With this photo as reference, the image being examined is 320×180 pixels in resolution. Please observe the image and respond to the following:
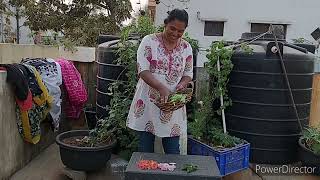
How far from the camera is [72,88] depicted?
459 centimetres

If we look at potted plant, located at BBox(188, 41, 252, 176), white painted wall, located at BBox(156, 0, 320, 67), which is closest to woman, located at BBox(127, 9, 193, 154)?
potted plant, located at BBox(188, 41, 252, 176)

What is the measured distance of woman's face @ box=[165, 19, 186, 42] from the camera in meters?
2.68

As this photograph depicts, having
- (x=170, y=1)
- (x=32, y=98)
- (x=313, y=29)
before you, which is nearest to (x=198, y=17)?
(x=170, y=1)

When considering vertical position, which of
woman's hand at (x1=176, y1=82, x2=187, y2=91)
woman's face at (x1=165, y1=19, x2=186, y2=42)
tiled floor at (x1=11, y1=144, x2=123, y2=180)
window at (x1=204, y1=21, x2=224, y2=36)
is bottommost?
tiled floor at (x1=11, y1=144, x2=123, y2=180)

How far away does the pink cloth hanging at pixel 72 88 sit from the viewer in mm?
Answer: 4551

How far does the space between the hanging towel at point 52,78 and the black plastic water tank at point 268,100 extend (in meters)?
2.10

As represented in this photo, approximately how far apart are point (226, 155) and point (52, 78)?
2251mm

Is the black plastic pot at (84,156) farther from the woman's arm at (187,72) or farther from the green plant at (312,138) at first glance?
the green plant at (312,138)

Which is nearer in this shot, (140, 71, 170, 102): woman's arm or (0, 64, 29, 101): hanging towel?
(140, 71, 170, 102): woman's arm

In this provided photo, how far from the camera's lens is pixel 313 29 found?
43.6ft

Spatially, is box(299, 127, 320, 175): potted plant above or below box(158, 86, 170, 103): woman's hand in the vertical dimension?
below

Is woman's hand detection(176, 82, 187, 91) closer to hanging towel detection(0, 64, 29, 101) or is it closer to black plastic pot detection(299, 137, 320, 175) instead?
hanging towel detection(0, 64, 29, 101)

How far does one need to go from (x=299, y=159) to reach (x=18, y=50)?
17.6ft

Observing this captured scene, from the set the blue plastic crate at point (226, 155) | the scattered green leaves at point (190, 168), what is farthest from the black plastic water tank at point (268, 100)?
the scattered green leaves at point (190, 168)
